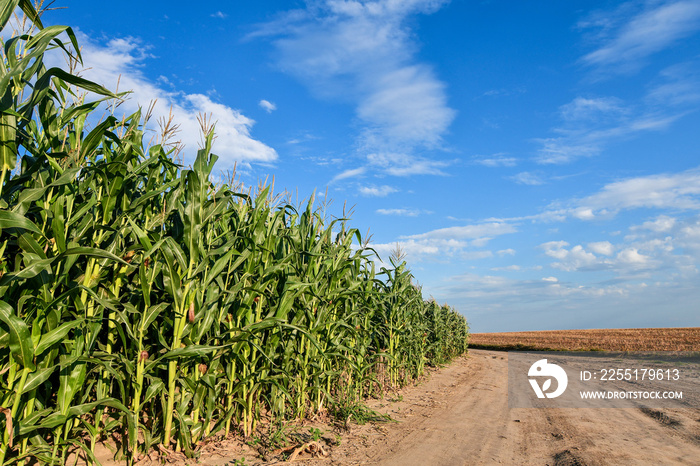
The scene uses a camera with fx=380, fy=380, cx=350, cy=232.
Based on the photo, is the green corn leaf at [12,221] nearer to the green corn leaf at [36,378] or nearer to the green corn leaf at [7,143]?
the green corn leaf at [7,143]

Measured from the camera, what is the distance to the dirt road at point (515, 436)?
3986mm

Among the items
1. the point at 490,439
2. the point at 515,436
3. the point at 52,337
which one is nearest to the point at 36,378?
the point at 52,337

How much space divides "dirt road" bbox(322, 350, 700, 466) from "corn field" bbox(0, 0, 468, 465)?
108 cm

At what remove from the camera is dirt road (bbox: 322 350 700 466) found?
3.99m

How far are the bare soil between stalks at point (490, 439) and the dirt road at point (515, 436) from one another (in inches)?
0.4

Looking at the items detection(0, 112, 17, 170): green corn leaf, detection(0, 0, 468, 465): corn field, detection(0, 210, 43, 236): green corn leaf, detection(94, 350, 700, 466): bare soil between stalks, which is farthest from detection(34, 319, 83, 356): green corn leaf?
detection(94, 350, 700, 466): bare soil between stalks

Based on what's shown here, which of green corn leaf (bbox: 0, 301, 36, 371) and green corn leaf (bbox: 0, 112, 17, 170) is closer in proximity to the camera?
green corn leaf (bbox: 0, 301, 36, 371)

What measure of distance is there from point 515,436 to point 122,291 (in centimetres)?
491

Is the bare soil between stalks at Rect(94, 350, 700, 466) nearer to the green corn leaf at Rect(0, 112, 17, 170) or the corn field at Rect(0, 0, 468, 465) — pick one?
the corn field at Rect(0, 0, 468, 465)

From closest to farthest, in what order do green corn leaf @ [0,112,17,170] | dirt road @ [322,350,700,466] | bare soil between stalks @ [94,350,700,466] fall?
green corn leaf @ [0,112,17,170], bare soil between stalks @ [94,350,700,466], dirt road @ [322,350,700,466]

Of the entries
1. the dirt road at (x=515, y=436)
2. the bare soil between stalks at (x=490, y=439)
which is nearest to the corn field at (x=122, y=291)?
the bare soil between stalks at (x=490, y=439)

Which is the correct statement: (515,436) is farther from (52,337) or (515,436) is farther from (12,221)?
→ (12,221)

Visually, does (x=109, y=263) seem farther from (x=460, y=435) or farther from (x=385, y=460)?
(x=460, y=435)

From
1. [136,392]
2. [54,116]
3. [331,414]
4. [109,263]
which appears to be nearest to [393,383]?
[331,414]
